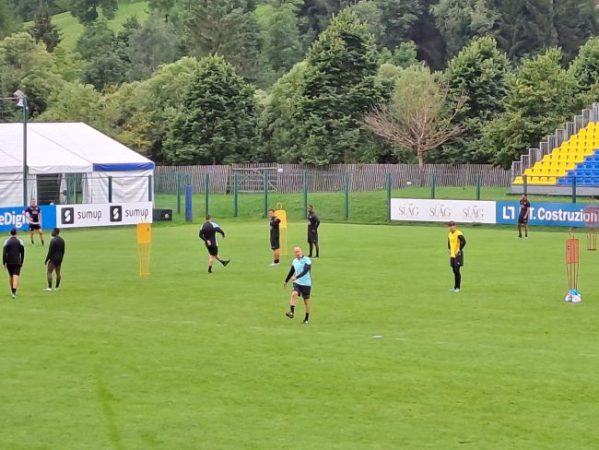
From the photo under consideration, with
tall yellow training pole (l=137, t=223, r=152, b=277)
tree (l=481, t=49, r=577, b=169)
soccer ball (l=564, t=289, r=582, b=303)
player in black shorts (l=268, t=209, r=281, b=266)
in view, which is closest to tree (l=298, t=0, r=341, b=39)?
tree (l=481, t=49, r=577, b=169)

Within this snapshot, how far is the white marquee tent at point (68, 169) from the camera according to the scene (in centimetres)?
5703

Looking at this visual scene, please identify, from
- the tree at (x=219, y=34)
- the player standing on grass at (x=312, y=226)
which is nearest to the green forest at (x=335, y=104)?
the tree at (x=219, y=34)

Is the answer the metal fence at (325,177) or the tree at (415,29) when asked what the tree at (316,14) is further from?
the metal fence at (325,177)

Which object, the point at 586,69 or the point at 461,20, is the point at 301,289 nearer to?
the point at 586,69

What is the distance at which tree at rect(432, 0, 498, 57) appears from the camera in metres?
125

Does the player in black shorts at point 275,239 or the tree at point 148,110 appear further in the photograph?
the tree at point 148,110

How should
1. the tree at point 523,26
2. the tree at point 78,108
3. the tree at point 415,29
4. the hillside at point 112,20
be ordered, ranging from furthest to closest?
the hillside at point 112,20, the tree at point 415,29, the tree at point 523,26, the tree at point 78,108

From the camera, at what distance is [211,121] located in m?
85.6

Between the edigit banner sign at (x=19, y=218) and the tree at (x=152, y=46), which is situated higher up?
the tree at (x=152, y=46)

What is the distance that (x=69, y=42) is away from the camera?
16775 cm

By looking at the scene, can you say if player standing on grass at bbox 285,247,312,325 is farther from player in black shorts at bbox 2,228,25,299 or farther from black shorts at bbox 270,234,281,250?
black shorts at bbox 270,234,281,250

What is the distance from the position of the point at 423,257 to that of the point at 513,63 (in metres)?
85.5

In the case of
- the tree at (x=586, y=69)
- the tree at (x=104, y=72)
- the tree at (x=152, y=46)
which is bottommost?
the tree at (x=586, y=69)

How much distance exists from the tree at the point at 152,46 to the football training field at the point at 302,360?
98233mm
